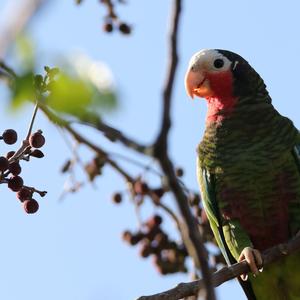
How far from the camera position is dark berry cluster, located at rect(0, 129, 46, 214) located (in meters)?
→ 2.39

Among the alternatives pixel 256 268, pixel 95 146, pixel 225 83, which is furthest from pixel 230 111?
pixel 95 146

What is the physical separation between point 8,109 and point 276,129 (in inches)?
102

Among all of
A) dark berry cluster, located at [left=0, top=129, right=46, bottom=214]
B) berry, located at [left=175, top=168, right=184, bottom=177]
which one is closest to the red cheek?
berry, located at [left=175, top=168, right=184, bottom=177]

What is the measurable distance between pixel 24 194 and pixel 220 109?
1.81 metres

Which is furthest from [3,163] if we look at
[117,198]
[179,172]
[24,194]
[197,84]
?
[197,84]

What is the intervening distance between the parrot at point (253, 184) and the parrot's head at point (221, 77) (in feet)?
0.24

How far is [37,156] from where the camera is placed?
2.48 m

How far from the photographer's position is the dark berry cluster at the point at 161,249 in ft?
11.9

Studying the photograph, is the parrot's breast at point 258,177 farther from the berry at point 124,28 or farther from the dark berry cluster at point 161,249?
the berry at point 124,28

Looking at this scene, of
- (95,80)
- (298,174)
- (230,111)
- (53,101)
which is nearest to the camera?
(95,80)

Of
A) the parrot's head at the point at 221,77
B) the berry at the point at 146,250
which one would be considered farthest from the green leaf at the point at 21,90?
the parrot's head at the point at 221,77

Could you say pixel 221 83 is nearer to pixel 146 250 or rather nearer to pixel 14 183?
pixel 146 250

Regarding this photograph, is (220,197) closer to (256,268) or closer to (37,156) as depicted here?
(256,268)

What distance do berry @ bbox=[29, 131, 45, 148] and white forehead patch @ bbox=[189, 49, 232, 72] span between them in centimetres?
193
